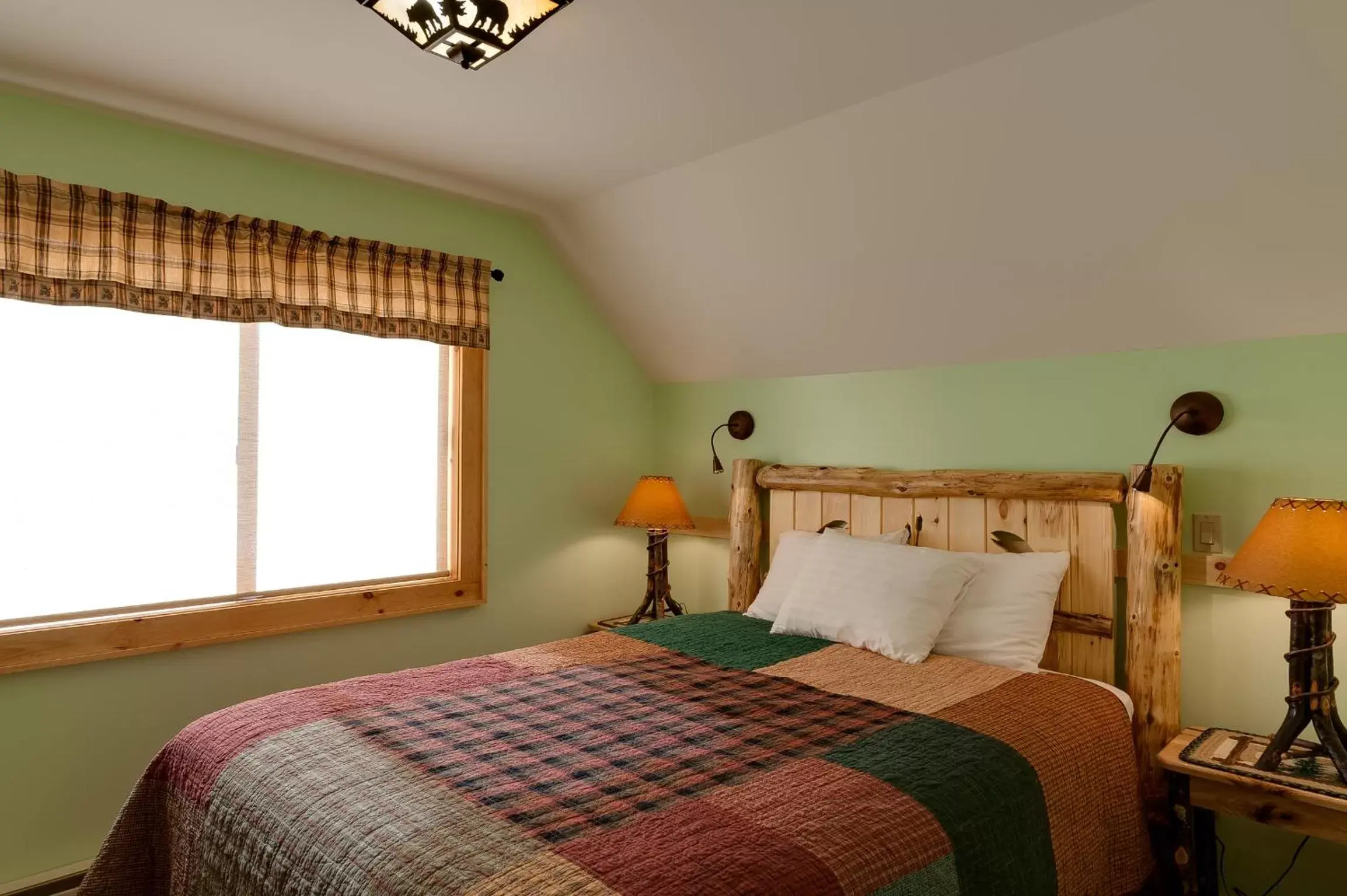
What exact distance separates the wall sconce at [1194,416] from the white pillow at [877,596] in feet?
1.83

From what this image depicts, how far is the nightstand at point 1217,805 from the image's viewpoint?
5.91 ft

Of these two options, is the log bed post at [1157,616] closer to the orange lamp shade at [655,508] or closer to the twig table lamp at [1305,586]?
the twig table lamp at [1305,586]

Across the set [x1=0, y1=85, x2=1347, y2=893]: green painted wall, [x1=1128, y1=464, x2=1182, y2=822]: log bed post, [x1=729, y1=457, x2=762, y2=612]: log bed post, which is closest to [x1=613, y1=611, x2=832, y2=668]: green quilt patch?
[x1=729, y1=457, x2=762, y2=612]: log bed post

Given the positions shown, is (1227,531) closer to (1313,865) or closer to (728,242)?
(1313,865)

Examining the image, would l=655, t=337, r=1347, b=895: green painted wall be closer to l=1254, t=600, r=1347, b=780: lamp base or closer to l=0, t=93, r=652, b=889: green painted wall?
l=1254, t=600, r=1347, b=780: lamp base

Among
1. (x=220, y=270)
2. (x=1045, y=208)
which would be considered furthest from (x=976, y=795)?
(x=220, y=270)

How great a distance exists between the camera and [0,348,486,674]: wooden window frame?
7.88 feet

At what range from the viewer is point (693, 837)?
1378 millimetres

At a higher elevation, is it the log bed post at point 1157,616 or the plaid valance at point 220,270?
the plaid valance at point 220,270

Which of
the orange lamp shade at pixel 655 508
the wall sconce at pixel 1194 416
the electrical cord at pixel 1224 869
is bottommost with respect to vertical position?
the electrical cord at pixel 1224 869

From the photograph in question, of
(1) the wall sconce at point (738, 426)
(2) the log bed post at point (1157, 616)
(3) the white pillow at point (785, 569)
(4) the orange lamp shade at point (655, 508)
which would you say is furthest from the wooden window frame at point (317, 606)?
(2) the log bed post at point (1157, 616)

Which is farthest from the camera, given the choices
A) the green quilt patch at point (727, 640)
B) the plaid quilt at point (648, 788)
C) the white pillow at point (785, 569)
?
the white pillow at point (785, 569)

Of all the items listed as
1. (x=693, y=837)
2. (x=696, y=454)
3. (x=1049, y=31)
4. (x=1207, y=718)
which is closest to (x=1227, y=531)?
(x=1207, y=718)

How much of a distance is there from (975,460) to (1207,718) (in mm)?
1027
